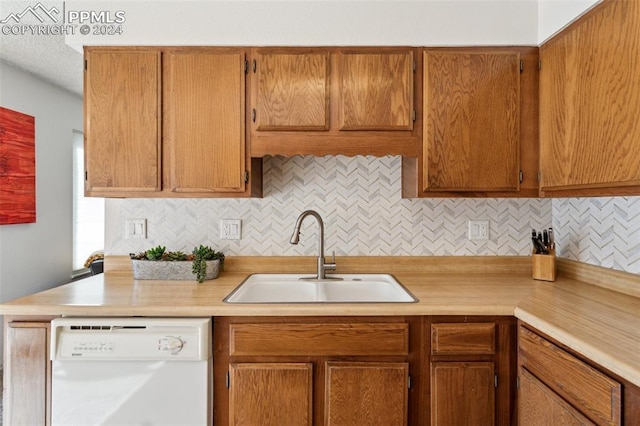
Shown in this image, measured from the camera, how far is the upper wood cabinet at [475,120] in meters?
1.76

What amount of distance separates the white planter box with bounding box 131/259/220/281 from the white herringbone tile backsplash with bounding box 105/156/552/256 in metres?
0.26

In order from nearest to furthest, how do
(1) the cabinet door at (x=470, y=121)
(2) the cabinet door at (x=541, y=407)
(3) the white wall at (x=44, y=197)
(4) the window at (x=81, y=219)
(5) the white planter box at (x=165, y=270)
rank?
(2) the cabinet door at (x=541, y=407) < (1) the cabinet door at (x=470, y=121) < (5) the white planter box at (x=165, y=270) < (3) the white wall at (x=44, y=197) < (4) the window at (x=81, y=219)

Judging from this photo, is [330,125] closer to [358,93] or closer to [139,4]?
[358,93]

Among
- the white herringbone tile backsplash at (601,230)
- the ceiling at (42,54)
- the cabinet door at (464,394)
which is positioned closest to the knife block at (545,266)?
the white herringbone tile backsplash at (601,230)

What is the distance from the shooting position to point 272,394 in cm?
143

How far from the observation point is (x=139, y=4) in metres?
1.81

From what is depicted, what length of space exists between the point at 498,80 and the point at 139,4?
177cm

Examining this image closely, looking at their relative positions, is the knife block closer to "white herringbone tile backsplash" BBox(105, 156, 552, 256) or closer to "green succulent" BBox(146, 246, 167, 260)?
"white herringbone tile backsplash" BBox(105, 156, 552, 256)

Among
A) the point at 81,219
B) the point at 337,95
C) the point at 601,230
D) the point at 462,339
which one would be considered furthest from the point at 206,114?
the point at 81,219

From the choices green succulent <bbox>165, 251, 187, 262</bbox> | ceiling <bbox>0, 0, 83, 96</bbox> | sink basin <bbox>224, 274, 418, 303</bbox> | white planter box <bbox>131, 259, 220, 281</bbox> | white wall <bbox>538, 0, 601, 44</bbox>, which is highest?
ceiling <bbox>0, 0, 83, 96</bbox>

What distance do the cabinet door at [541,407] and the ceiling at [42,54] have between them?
3.20 metres

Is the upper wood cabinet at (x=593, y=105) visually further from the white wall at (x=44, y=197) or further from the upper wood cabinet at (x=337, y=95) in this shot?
the white wall at (x=44, y=197)

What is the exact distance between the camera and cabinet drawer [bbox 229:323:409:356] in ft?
4.70

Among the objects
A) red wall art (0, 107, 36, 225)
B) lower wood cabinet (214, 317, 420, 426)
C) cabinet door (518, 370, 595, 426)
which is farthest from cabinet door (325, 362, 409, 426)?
red wall art (0, 107, 36, 225)
